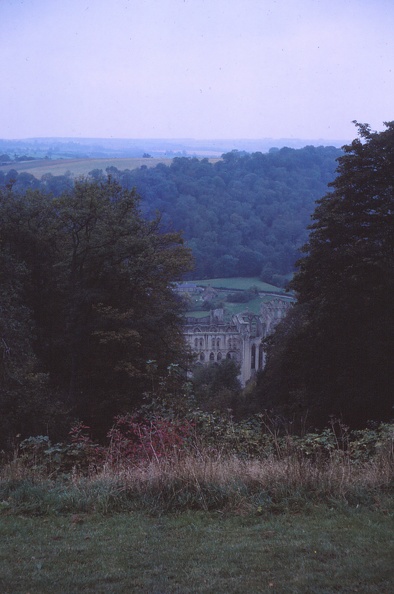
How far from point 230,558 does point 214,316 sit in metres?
39.8

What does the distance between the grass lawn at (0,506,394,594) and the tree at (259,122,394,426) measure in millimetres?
8521

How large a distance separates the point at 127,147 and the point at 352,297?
247 feet

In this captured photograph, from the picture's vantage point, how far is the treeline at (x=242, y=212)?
5438 centimetres

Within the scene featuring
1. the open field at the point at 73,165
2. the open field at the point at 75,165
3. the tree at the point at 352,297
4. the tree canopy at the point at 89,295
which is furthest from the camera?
the open field at the point at 75,165

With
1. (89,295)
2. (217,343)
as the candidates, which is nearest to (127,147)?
(217,343)

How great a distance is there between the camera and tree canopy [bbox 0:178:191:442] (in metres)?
15.3

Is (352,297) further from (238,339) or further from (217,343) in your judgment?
(217,343)

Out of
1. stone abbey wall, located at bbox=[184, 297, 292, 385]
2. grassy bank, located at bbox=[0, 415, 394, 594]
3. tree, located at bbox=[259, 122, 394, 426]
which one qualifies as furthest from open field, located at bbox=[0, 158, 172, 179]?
grassy bank, located at bbox=[0, 415, 394, 594]

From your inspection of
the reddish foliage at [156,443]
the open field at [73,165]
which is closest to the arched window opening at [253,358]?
the open field at [73,165]

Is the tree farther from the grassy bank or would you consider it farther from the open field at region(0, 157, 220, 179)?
the open field at region(0, 157, 220, 179)

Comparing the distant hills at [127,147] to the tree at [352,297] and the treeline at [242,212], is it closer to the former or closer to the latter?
the treeline at [242,212]

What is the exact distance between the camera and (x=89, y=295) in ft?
53.4

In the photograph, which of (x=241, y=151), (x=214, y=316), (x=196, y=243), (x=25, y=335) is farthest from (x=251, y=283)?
(x=25, y=335)

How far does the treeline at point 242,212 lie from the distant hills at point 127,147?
12.7m
